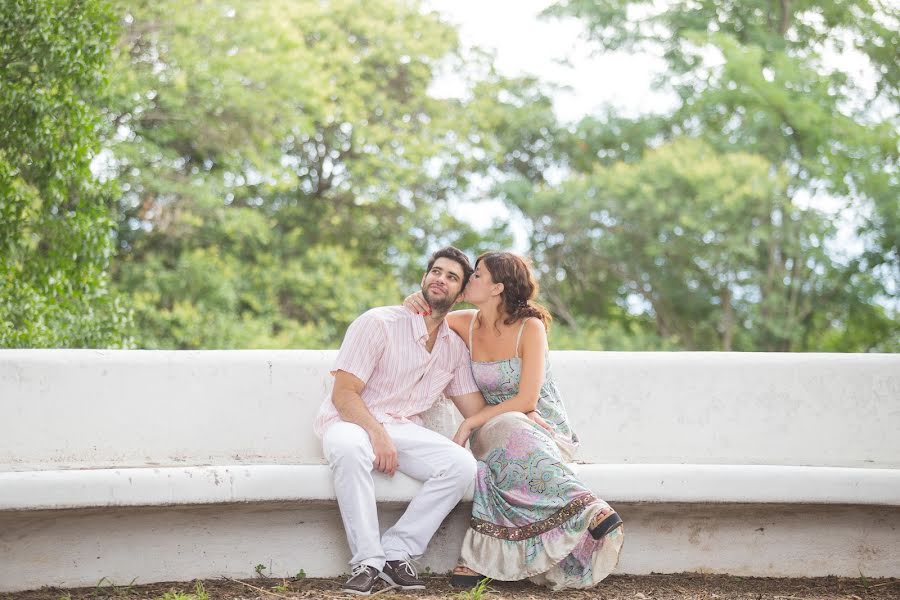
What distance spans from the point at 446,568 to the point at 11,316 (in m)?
2.69

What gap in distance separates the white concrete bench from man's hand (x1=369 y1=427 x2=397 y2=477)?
4 centimetres

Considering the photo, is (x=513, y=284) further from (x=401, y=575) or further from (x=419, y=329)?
(x=401, y=575)

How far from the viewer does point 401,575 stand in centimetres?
309

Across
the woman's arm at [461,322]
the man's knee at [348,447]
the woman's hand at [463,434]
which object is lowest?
the woman's hand at [463,434]

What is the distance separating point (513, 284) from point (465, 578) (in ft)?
3.24

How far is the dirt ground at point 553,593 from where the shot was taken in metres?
3.06

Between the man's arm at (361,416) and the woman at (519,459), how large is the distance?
30 centimetres

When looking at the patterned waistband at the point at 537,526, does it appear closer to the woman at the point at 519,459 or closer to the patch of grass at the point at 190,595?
the woman at the point at 519,459

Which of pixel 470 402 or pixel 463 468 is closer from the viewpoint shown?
pixel 463 468

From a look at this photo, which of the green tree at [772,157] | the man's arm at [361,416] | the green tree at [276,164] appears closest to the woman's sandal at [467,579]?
the man's arm at [361,416]

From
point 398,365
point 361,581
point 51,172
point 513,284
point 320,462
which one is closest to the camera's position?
point 361,581

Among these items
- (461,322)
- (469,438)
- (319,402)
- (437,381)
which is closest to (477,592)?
(469,438)

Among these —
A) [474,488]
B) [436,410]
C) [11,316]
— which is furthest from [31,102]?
[474,488]

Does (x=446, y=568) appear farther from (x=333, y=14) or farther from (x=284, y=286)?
(x=333, y=14)
